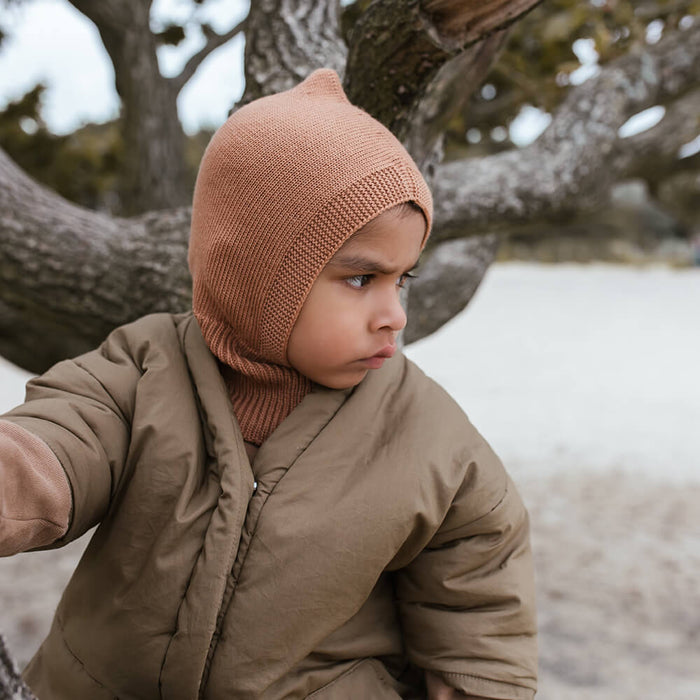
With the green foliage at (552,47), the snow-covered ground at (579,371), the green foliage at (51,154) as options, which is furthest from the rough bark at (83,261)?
the snow-covered ground at (579,371)

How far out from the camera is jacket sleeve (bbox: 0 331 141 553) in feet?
4.23

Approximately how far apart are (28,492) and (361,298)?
0.62m

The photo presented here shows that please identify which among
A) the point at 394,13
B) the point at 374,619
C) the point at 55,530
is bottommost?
the point at 374,619

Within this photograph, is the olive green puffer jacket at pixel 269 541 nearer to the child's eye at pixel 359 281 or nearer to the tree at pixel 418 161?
the child's eye at pixel 359 281

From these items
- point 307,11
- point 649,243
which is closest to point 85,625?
point 307,11

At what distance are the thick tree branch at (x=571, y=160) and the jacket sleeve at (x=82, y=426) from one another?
1375 mm

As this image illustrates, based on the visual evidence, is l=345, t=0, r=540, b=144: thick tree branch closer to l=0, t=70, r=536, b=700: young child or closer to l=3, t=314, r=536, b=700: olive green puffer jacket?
l=0, t=70, r=536, b=700: young child

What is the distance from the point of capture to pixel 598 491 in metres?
4.46

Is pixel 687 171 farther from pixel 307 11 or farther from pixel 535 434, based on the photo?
pixel 307 11

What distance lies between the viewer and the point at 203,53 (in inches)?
179

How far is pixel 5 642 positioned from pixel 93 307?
55.6 inches

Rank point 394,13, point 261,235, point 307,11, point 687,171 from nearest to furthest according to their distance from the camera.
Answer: point 261,235
point 394,13
point 307,11
point 687,171

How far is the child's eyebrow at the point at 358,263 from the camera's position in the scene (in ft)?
4.77

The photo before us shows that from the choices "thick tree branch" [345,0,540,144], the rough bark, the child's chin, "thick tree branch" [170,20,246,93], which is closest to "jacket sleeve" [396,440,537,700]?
the child's chin
